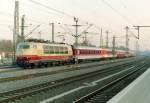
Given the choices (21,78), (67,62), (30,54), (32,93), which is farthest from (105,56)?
(32,93)

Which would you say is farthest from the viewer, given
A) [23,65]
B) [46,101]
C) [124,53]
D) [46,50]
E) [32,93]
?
[124,53]

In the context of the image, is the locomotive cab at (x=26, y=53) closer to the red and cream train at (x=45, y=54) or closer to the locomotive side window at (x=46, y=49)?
the red and cream train at (x=45, y=54)

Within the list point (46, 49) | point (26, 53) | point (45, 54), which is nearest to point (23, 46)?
point (26, 53)

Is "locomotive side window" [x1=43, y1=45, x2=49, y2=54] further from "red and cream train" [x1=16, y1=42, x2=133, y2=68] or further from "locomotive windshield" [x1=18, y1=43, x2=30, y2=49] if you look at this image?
"locomotive windshield" [x1=18, y1=43, x2=30, y2=49]

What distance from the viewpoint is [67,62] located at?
182 ft

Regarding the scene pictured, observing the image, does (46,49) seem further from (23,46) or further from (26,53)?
(26,53)

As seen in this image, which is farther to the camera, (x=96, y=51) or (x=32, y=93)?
(x=96, y=51)

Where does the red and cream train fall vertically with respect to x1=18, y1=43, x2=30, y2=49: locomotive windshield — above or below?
below

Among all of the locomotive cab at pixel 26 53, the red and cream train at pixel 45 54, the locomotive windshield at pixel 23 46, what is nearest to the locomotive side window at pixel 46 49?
the red and cream train at pixel 45 54

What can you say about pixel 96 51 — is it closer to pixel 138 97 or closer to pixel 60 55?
pixel 60 55

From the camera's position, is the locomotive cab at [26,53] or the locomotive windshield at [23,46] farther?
the locomotive windshield at [23,46]

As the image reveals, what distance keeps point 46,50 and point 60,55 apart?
540 cm

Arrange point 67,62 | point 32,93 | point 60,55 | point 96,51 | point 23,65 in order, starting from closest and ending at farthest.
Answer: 1. point 32,93
2. point 23,65
3. point 60,55
4. point 67,62
5. point 96,51

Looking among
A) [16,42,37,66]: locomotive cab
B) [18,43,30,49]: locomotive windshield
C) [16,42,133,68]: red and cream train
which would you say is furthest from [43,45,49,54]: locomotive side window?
[18,43,30,49]: locomotive windshield
